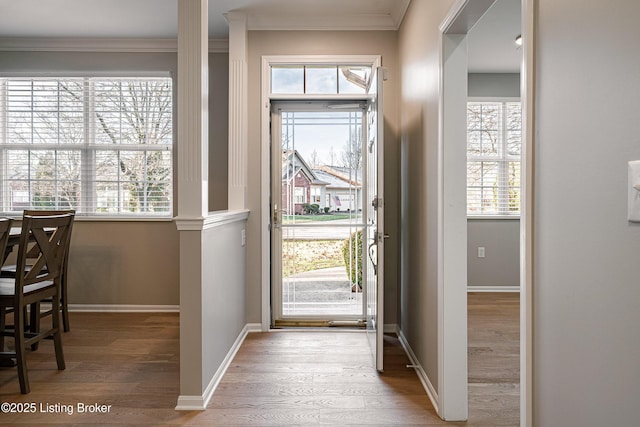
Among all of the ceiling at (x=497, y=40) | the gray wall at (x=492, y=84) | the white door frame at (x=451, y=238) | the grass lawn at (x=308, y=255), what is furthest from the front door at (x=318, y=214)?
the gray wall at (x=492, y=84)

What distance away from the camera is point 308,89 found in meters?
3.70

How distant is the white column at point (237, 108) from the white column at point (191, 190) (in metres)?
1.17

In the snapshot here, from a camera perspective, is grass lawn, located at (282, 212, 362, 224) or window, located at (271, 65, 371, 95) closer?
window, located at (271, 65, 371, 95)

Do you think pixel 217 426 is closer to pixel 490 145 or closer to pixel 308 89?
pixel 308 89

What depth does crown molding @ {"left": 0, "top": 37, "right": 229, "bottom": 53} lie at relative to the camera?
4086 mm

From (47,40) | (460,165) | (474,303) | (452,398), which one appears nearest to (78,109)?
(47,40)

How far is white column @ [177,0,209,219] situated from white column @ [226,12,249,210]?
1.19 m

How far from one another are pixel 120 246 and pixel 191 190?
2.33 metres

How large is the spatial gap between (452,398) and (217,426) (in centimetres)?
122

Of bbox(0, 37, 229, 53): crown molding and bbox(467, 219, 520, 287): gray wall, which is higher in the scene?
bbox(0, 37, 229, 53): crown molding

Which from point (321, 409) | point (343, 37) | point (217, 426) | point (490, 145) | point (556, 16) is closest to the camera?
point (556, 16)

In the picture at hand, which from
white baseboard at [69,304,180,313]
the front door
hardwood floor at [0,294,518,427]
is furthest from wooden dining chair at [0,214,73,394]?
the front door

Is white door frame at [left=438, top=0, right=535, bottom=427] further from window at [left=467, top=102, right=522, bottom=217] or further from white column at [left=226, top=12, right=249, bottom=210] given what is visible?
window at [left=467, top=102, right=522, bottom=217]

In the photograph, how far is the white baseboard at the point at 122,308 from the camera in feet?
13.6
